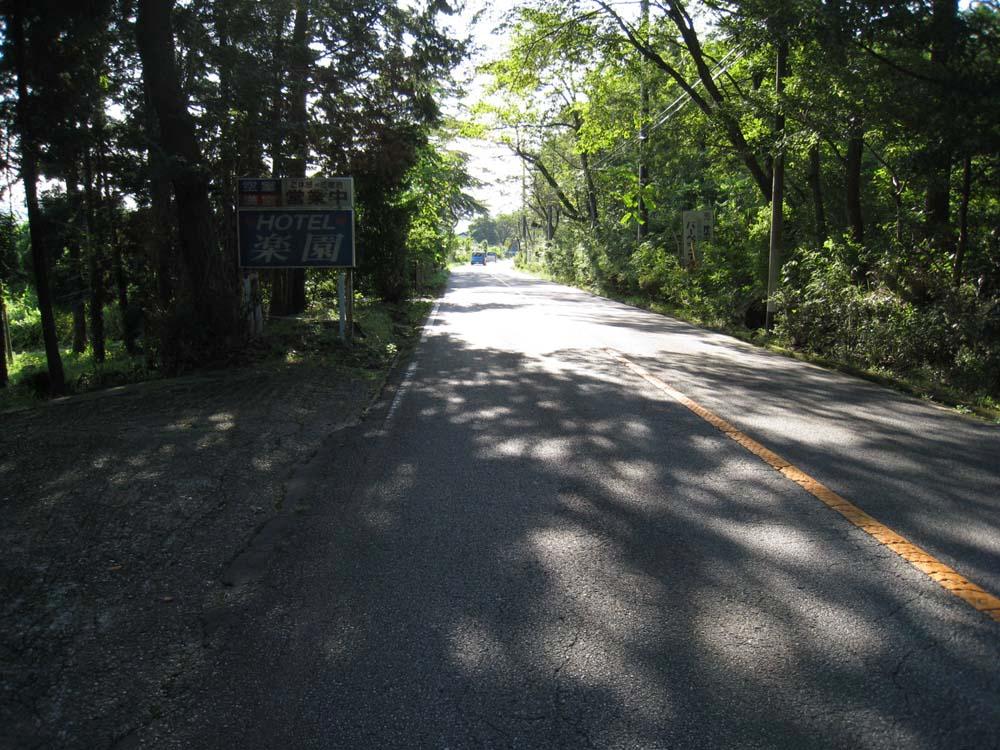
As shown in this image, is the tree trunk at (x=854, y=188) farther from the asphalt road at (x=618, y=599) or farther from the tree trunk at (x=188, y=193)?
the tree trunk at (x=188, y=193)

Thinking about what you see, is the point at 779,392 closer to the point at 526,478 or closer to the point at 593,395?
the point at 593,395

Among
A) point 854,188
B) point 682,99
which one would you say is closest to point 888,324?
point 854,188

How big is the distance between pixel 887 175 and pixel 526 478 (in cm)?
1118

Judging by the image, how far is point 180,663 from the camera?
3.23 m

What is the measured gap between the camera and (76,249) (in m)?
16.5

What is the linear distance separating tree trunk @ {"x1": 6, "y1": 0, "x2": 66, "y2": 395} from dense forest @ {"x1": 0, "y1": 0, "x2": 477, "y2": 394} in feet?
0.10

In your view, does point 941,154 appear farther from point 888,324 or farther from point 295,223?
point 295,223

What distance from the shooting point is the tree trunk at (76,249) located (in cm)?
1363

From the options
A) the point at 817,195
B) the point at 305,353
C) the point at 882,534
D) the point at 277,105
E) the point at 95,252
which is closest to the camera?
the point at 882,534

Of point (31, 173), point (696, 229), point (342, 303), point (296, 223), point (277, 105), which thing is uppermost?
point (277, 105)

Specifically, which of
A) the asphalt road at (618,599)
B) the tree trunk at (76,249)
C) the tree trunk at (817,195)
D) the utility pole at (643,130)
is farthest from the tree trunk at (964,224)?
the tree trunk at (76,249)

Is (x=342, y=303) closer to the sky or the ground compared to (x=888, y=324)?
closer to the sky

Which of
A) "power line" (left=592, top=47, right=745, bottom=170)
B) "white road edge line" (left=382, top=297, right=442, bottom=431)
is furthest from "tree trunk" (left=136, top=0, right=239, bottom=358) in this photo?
"power line" (left=592, top=47, right=745, bottom=170)

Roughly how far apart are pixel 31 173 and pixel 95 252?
411 cm
